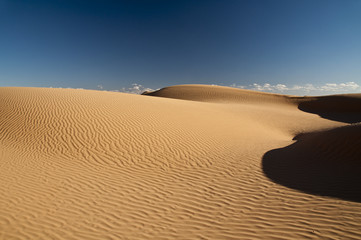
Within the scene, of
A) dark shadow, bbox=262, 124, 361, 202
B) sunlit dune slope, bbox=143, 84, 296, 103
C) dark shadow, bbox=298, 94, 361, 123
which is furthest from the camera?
sunlit dune slope, bbox=143, 84, 296, 103

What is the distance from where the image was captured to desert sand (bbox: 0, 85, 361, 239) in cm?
335

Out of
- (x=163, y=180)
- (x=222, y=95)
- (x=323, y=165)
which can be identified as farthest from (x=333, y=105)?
(x=163, y=180)

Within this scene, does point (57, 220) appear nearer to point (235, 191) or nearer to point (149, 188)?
point (149, 188)

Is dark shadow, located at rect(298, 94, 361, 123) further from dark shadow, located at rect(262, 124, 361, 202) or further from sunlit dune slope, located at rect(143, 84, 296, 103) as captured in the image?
dark shadow, located at rect(262, 124, 361, 202)

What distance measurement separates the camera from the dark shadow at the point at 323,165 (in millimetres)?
4254

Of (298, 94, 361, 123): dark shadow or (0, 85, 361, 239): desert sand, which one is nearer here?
(0, 85, 361, 239): desert sand

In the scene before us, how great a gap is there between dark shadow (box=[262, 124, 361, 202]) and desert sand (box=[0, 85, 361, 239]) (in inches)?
1.0

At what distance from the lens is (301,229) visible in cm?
305

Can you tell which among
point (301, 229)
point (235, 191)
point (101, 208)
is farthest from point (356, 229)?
point (101, 208)

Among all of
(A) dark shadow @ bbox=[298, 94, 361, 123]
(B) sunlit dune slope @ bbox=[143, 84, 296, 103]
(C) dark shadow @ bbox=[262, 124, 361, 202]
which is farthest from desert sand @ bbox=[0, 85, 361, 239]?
(B) sunlit dune slope @ bbox=[143, 84, 296, 103]

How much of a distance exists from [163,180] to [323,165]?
5034mm

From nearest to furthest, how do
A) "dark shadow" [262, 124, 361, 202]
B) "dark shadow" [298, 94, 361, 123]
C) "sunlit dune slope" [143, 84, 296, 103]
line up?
"dark shadow" [262, 124, 361, 202] < "dark shadow" [298, 94, 361, 123] < "sunlit dune slope" [143, 84, 296, 103]

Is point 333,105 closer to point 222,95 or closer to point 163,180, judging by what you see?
point 222,95

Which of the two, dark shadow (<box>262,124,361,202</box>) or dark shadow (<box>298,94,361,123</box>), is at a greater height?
dark shadow (<box>298,94,361,123</box>)
